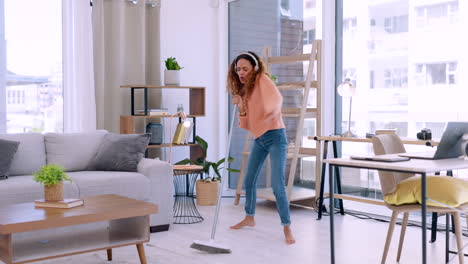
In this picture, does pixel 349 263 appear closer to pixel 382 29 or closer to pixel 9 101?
pixel 382 29

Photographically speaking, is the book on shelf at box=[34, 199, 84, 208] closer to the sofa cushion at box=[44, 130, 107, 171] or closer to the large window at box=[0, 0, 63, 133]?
the sofa cushion at box=[44, 130, 107, 171]

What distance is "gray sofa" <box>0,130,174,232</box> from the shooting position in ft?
12.5

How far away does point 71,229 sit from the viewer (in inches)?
123

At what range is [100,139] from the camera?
14.6 feet

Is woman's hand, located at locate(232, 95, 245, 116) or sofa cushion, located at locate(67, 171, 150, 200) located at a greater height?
woman's hand, located at locate(232, 95, 245, 116)

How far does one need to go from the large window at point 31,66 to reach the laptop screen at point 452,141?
3.77m

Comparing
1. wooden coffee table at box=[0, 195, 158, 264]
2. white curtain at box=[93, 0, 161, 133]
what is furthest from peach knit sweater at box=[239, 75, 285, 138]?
white curtain at box=[93, 0, 161, 133]

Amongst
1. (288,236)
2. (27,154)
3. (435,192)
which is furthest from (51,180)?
(435,192)

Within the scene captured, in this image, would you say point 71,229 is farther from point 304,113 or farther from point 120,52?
point 120,52

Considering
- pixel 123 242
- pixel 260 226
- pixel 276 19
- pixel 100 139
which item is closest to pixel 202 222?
pixel 260 226

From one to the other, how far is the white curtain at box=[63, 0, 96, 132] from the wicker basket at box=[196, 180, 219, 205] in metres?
1.21

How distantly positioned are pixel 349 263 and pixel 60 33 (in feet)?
11.8

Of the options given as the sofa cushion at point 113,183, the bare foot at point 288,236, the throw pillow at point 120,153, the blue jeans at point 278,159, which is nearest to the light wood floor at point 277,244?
the bare foot at point 288,236

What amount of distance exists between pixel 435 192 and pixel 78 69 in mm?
3725
